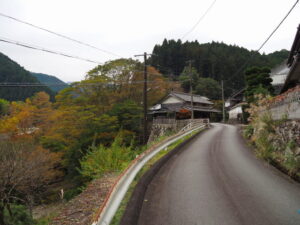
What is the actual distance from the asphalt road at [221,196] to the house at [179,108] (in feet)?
89.2

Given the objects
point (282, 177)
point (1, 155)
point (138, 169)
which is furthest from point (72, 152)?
point (282, 177)

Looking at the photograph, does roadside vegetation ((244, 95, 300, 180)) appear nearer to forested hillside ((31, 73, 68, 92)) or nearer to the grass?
the grass

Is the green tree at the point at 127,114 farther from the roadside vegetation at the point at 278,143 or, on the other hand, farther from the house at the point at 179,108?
the roadside vegetation at the point at 278,143

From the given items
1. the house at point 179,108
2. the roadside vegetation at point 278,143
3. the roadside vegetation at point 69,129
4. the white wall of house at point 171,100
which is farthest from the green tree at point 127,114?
the white wall of house at point 171,100

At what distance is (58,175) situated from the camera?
2117cm

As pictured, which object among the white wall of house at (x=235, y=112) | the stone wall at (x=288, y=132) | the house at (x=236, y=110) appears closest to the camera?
the stone wall at (x=288, y=132)

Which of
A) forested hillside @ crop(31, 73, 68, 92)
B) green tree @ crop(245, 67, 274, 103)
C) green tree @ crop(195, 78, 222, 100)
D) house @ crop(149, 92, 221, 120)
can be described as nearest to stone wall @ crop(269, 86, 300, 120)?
forested hillside @ crop(31, 73, 68, 92)

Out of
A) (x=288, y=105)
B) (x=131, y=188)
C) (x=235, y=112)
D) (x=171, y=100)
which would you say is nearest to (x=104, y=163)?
(x=131, y=188)

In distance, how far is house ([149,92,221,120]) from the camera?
34766 millimetres

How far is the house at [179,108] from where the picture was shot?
34.8 metres

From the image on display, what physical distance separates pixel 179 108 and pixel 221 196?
31.2 meters

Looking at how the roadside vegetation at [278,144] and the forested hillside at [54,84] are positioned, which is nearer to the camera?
the roadside vegetation at [278,144]

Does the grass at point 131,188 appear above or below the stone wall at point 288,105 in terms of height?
below

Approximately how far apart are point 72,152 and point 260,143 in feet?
53.7
